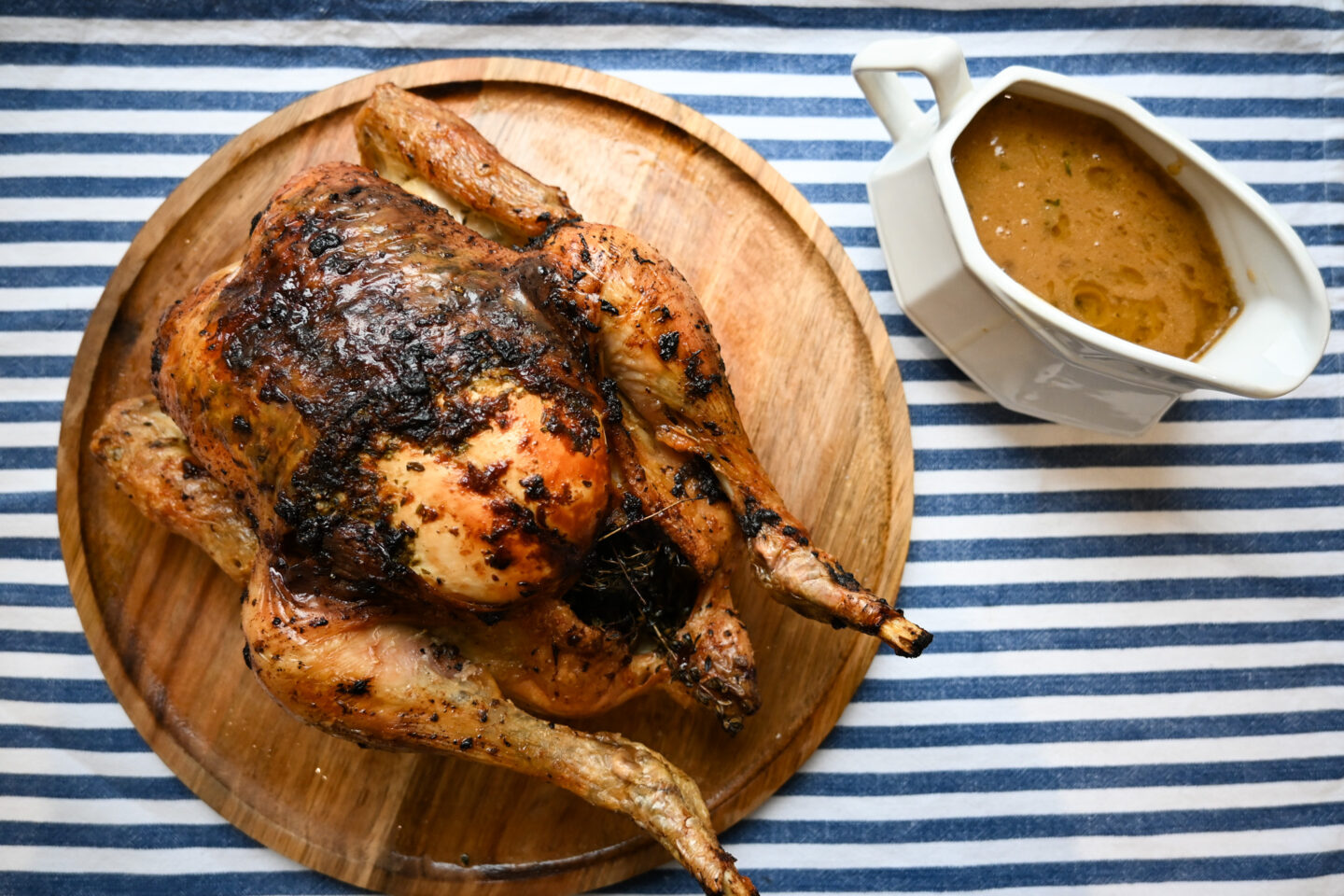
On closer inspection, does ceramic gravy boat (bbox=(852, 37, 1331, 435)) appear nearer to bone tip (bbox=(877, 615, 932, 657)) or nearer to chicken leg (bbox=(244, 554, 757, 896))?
bone tip (bbox=(877, 615, 932, 657))

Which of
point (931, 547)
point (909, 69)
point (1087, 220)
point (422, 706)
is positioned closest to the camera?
point (422, 706)

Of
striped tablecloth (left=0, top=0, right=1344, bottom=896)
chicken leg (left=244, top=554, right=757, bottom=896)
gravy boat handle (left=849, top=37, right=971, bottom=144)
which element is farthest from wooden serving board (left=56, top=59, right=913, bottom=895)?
chicken leg (left=244, top=554, right=757, bottom=896)

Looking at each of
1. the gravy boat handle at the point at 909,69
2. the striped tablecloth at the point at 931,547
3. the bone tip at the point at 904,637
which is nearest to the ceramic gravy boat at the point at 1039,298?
the gravy boat handle at the point at 909,69

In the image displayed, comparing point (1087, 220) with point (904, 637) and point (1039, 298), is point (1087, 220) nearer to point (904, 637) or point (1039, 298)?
point (1039, 298)

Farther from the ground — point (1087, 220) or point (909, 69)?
point (909, 69)

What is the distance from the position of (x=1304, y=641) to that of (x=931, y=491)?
90 cm

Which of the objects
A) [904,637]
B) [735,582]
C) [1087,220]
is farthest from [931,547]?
[1087,220]

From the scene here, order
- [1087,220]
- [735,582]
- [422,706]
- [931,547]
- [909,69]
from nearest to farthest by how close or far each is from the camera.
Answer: [422,706] < [909,69] < [1087,220] < [735,582] < [931,547]

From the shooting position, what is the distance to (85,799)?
1835mm

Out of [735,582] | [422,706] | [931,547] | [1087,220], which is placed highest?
[1087,220]

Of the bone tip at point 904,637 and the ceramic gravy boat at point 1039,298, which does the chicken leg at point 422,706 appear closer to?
the bone tip at point 904,637

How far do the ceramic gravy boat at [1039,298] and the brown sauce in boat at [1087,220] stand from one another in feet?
0.12

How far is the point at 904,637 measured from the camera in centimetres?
137

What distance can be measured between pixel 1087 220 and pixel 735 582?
3.10ft
